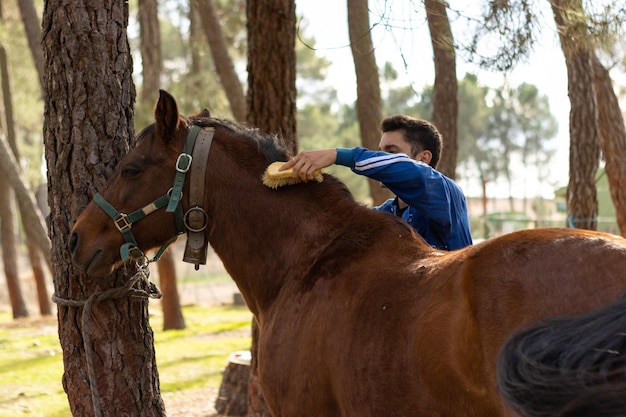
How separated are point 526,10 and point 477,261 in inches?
149

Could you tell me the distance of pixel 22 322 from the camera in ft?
54.2

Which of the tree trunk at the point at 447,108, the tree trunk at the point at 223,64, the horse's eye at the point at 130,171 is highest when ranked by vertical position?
the tree trunk at the point at 223,64

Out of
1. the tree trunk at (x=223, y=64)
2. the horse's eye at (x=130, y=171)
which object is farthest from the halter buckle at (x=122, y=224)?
the tree trunk at (x=223, y=64)

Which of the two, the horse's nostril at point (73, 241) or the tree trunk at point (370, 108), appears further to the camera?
the tree trunk at point (370, 108)

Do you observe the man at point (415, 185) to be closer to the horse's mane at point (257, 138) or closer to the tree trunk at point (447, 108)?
the horse's mane at point (257, 138)

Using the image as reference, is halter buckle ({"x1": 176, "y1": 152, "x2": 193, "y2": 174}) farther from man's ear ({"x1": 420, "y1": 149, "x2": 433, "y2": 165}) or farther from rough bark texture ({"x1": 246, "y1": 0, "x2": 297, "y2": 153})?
rough bark texture ({"x1": 246, "y1": 0, "x2": 297, "y2": 153})

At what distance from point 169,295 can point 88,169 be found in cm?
1049

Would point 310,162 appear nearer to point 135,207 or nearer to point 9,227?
point 135,207

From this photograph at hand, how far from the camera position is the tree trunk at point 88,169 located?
12.4ft

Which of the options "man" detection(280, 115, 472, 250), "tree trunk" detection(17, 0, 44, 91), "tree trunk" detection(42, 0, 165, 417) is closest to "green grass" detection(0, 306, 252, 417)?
"tree trunk" detection(42, 0, 165, 417)

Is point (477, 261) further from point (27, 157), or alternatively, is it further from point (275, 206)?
point (27, 157)

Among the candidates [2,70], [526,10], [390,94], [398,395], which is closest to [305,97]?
[390,94]

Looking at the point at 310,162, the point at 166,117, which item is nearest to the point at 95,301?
the point at 166,117

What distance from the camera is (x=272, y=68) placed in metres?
6.50
